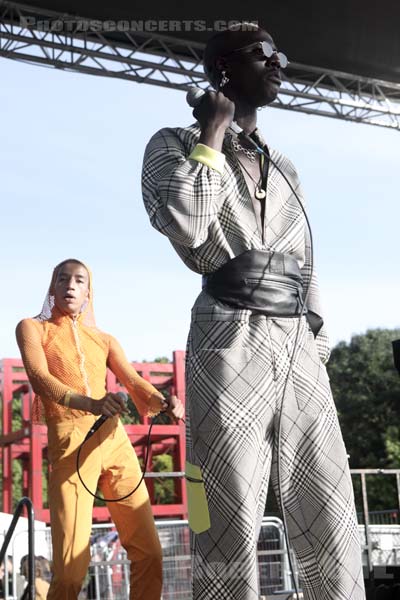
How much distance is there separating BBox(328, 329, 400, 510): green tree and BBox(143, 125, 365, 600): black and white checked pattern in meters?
29.1

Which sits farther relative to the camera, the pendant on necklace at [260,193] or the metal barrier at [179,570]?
the metal barrier at [179,570]

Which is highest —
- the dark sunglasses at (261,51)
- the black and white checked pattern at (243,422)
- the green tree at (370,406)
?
the green tree at (370,406)

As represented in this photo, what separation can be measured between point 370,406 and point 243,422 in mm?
34229

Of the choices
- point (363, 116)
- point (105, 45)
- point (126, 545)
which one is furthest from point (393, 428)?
point (126, 545)

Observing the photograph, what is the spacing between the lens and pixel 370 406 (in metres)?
35.2

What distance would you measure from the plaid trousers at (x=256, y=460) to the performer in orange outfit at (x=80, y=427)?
1.33 m

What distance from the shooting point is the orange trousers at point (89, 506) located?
3.36 meters

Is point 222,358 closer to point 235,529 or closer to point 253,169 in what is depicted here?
point 235,529

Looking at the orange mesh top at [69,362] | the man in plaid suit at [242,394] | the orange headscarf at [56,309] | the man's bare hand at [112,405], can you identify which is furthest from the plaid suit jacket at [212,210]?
the orange headscarf at [56,309]

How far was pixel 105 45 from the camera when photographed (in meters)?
9.53

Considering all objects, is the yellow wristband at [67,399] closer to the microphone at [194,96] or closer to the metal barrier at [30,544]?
the metal barrier at [30,544]

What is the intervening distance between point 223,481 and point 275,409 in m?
0.21

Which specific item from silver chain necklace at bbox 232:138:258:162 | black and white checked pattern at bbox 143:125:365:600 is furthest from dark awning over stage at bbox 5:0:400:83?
black and white checked pattern at bbox 143:125:365:600

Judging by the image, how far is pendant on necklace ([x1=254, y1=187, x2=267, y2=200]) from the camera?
7.33 feet
